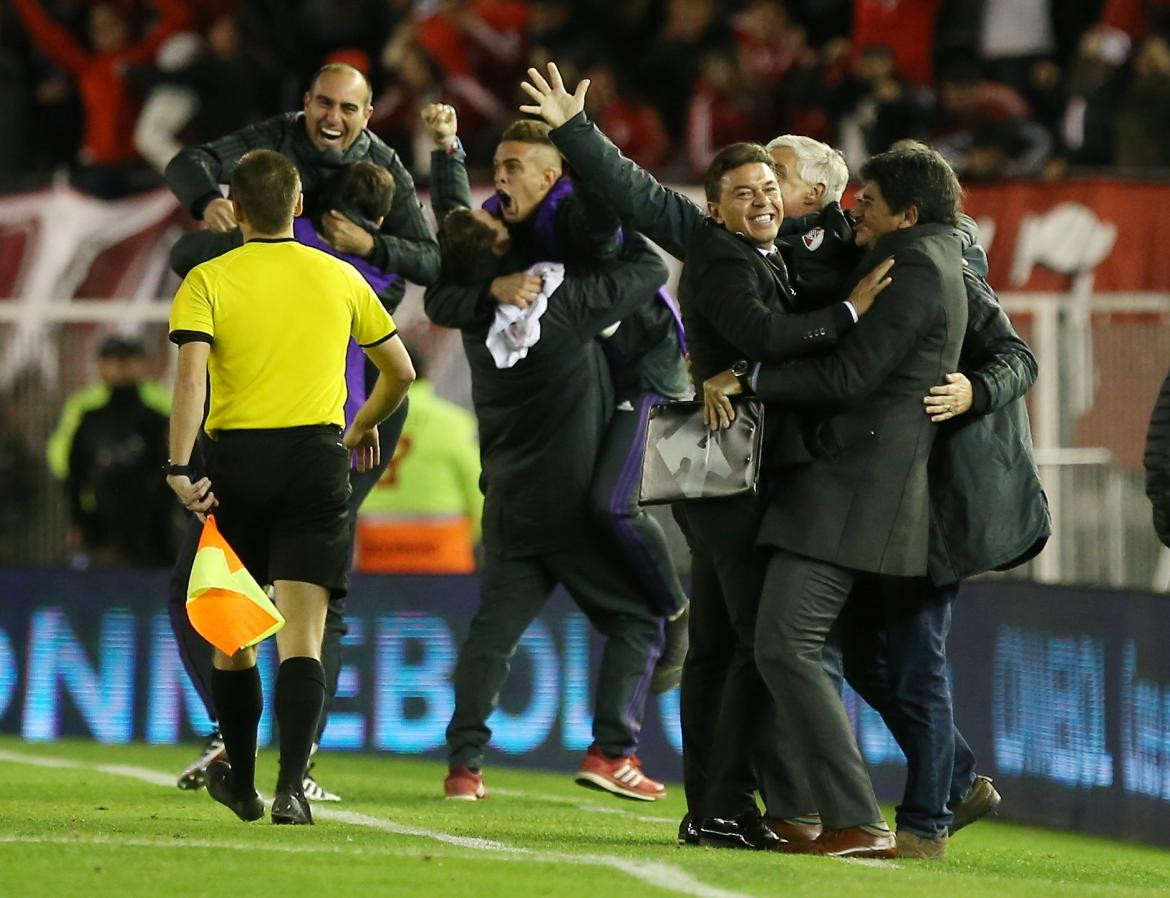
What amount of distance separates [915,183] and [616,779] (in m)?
3.19

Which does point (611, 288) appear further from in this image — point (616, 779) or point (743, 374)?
point (743, 374)

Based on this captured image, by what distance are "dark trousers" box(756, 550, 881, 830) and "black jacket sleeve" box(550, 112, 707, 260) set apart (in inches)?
43.6

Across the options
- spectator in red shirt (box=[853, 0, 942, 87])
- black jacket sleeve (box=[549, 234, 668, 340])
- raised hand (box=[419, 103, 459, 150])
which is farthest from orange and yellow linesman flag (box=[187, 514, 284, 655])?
spectator in red shirt (box=[853, 0, 942, 87])

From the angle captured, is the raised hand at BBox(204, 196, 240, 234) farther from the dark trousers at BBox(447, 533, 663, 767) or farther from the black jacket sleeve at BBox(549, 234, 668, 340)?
the dark trousers at BBox(447, 533, 663, 767)

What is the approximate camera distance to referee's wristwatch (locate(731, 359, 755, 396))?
7.24 metres

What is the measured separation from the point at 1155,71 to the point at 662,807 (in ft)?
25.6

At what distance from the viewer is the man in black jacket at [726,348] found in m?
7.17

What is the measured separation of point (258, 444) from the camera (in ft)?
24.1

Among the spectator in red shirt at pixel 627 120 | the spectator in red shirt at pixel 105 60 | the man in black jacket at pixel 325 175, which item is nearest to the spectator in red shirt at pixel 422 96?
the spectator in red shirt at pixel 627 120

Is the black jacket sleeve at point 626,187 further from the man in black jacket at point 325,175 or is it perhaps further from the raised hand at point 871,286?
the man in black jacket at point 325,175

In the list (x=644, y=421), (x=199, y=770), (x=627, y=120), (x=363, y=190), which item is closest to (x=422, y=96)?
(x=627, y=120)

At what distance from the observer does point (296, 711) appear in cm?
734

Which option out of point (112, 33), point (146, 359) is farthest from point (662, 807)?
point (112, 33)

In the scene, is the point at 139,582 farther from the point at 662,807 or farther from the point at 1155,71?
the point at 1155,71
